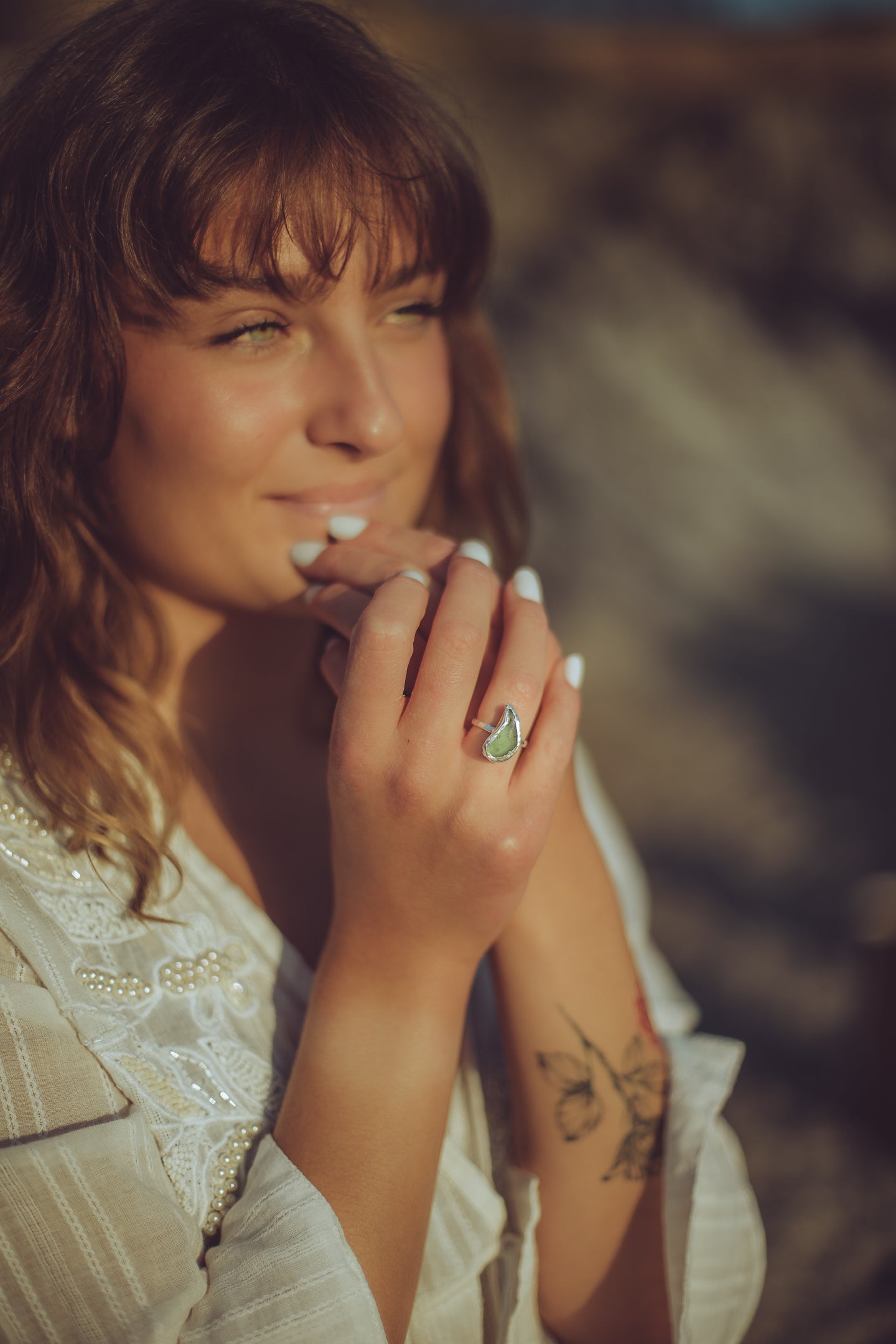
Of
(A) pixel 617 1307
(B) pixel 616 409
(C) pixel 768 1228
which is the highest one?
(B) pixel 616 409

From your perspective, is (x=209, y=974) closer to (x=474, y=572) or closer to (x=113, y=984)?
(x=113, y=984)

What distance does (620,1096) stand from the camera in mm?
1438

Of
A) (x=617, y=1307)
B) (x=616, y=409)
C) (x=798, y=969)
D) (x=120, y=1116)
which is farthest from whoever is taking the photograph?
(x=616, y=409)

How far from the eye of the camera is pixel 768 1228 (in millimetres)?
3119

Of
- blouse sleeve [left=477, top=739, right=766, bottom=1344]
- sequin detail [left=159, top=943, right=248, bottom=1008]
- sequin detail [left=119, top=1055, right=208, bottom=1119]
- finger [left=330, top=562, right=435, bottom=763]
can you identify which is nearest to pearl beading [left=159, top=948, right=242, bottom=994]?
sequin detail [left=159, top=943, right=248, bottom=1008]

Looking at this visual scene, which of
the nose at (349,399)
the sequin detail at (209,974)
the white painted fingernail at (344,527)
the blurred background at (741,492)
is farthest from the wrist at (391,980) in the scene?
the blurred background at (741,492)

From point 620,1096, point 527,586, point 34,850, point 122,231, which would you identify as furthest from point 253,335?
point 620,1096

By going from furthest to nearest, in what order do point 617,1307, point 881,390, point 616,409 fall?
point 881,390, point 616,409, point 617,1307

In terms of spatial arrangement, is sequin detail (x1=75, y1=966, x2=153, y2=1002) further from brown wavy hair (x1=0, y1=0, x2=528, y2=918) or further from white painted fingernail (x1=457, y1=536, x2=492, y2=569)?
white painted fingernail (x1=457, y1=536, x2=492, y2=569)

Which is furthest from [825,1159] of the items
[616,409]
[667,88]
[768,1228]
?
[667,88]

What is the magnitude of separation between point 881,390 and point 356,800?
10.1 metres

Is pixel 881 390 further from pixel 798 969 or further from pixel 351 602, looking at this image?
pixel 351 602

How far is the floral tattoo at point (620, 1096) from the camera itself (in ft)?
4.60

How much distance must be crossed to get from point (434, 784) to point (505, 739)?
0.34 ft
